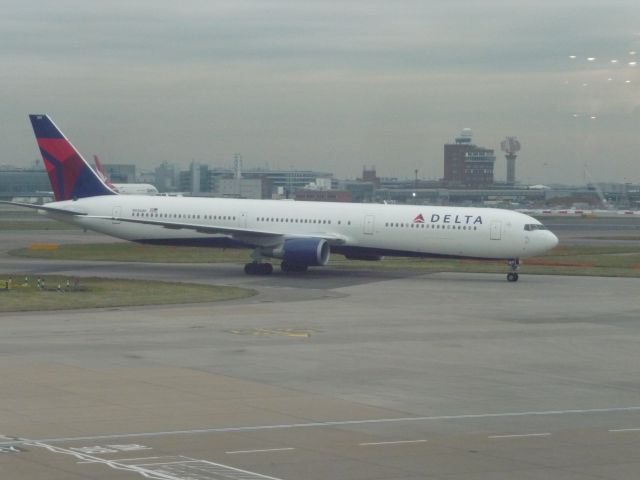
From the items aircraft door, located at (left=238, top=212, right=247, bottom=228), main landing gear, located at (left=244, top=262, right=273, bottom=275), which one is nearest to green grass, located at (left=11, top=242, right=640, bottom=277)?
main landing gear, located at (left=244, top=262, right=273, bottom=275)

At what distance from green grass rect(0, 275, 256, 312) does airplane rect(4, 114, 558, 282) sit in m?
8.79

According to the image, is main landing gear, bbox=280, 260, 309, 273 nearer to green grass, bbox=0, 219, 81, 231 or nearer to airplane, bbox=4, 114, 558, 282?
airplane, bbox=4, 114, 558, 282

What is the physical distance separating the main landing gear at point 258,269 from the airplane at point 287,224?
4 centimetres

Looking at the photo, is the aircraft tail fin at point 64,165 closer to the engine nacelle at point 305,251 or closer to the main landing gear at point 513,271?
the engine nacelle at point 305,251

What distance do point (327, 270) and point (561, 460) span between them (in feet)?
150

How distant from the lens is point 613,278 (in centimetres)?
6150

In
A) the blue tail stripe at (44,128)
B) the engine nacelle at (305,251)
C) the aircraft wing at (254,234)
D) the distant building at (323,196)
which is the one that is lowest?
the engine nacelle at (305,251)

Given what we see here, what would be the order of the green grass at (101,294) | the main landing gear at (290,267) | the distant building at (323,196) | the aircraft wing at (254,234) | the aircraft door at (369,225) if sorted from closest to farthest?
1. the green grass at (101,294)
2. the aircraft door at (369,225)
3. the aircraft wing at (254,234)
4. the main landing gear at (290,267)
5. the distant building at (323,196)

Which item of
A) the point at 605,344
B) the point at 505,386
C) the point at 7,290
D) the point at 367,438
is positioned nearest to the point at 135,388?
the point at 367,438

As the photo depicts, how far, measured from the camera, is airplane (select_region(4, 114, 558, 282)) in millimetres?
57844

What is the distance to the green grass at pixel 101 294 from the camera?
141 ft

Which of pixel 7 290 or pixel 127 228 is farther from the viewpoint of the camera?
pixel 127 228

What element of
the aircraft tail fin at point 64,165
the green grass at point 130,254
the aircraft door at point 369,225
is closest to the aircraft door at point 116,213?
the aircraft tail fin at point 64,165

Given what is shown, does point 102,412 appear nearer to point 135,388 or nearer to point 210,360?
point 135,388
